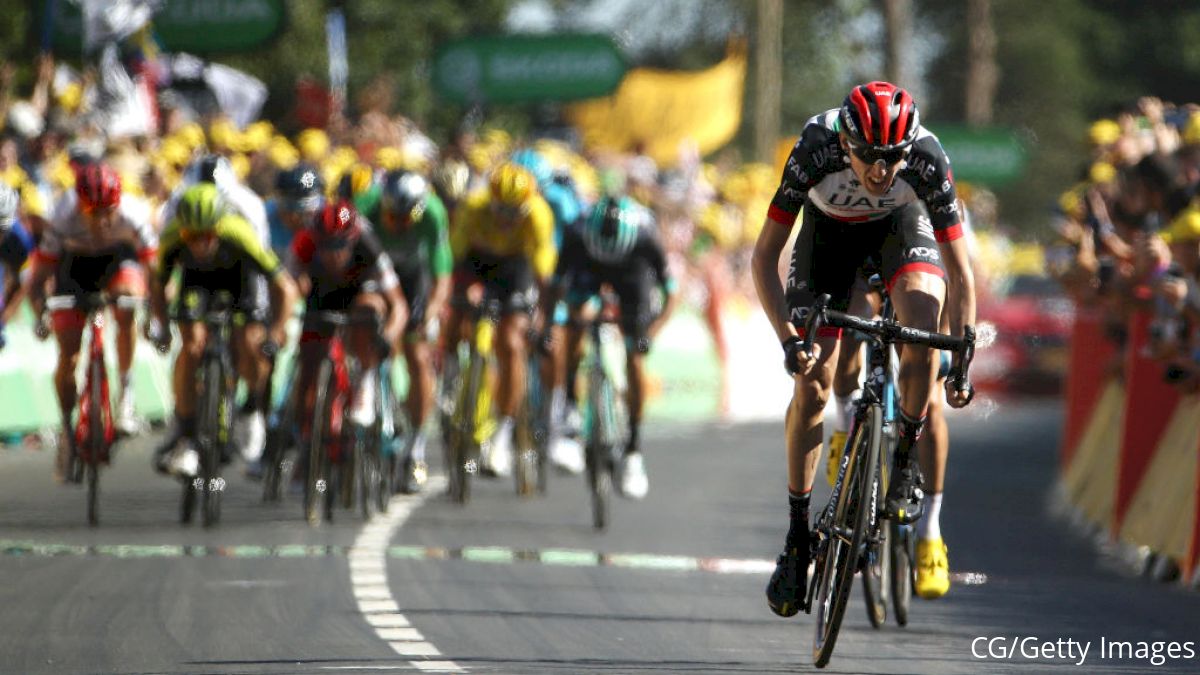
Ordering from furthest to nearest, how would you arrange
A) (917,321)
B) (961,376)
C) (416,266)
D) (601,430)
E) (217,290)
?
(416,266) → (601,430) → (217,290) → (917,321) → (961,376)

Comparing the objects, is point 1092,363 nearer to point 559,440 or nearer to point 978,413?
point 559,440

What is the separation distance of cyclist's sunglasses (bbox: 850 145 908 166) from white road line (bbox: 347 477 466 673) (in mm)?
2267

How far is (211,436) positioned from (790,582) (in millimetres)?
5493

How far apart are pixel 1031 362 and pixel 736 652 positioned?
2265cm

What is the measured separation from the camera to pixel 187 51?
24484mm

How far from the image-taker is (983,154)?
1994 inches

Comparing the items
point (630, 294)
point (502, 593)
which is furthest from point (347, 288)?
point (502, 593)

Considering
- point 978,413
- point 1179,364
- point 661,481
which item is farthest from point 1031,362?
point 1179,364

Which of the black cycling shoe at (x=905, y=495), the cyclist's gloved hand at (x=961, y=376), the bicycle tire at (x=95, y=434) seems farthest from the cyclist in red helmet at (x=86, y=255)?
the cyclist's gloved hand at (x=961, y=376)

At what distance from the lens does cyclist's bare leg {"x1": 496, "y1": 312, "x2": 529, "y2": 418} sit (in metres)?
16.3

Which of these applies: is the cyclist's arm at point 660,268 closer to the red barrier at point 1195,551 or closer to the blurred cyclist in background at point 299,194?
the blurred cyclist in background at point 299,194

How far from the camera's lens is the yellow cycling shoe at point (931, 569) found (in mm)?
9688

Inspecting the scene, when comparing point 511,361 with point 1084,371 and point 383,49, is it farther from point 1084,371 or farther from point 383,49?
point 383,49

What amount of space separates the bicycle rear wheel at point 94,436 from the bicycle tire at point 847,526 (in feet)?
19.9
